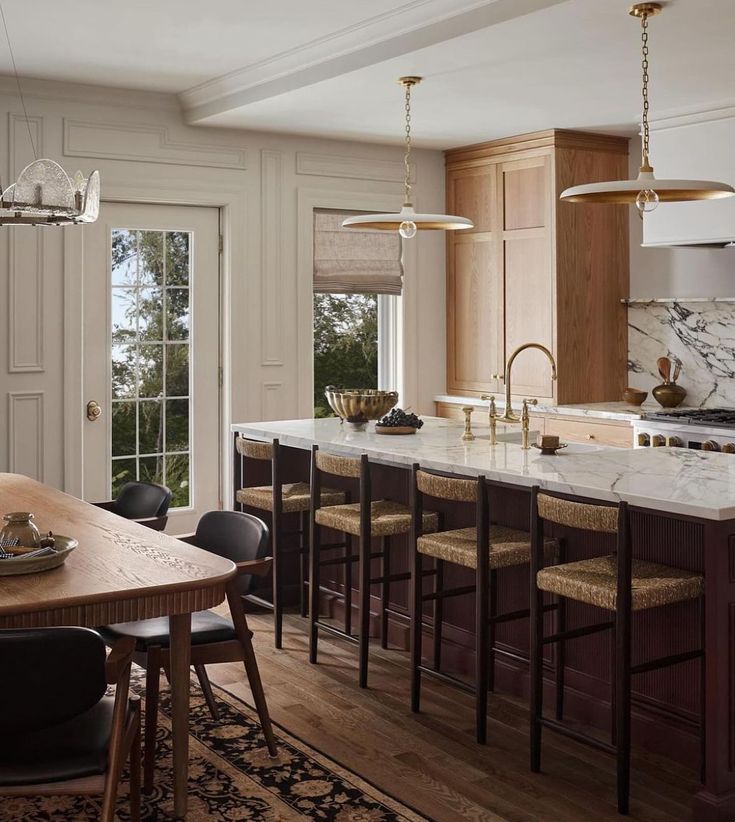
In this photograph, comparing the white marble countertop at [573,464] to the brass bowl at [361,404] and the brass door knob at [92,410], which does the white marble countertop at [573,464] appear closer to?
the brass bowl at [361,404]

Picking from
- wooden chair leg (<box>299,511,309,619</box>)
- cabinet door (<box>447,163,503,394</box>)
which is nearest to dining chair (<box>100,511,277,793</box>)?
wooden chair leg (<box>299,511,309,619</box>)

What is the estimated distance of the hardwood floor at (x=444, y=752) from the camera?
10.0ft

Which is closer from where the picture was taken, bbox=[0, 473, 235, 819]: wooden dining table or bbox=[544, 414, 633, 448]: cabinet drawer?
bbox=[0, 473, 235, 819]: wooden dining table

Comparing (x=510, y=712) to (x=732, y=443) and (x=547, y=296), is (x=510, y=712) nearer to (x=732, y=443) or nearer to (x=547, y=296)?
(x=732, y=443)

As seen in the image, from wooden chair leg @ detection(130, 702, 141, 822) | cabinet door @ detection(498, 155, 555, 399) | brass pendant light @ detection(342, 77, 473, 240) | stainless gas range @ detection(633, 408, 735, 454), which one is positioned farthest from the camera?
cabinet door @ detection(498, 155, 555, 399)

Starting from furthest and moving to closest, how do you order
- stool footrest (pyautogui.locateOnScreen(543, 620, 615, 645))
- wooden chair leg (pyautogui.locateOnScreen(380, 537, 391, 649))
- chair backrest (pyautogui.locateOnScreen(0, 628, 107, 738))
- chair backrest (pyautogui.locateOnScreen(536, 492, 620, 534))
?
wooden chair leg (pyautogui.locateOnScreen(380, 537, 391, 649)) < stool footrest (pyautogui.locateOnScreen(543, 620, 615, 645)) < chair backrest (pyautogui.locateOnScreen(536, 492, 620, 534)) < chair backrest (pyautogui.locateOnScreen(0, 628, 107, 738))

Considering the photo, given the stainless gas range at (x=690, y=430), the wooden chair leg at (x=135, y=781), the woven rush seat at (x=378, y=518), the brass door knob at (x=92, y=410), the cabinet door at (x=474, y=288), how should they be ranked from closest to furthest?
the wooden chair leg at (x=135, y=781)
the woven rush seat at (x=378, y=518)
the stainless gas range at (x=690, y=430)
the brass door knob at (x=92, y=410)
the cabinet door at (x=474, y=288)

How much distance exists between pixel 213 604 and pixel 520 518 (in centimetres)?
149

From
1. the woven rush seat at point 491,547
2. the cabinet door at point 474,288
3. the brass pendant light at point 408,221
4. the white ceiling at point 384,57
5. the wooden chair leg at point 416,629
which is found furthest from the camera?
the cabinet door at point 474,288

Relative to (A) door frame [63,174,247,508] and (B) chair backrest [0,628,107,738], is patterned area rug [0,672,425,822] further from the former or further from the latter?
→ (A) door frame [63,174,247,508]

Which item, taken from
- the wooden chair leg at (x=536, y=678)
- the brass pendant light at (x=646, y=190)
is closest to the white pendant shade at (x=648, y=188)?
the brass pendant light at (x=646, y=190)

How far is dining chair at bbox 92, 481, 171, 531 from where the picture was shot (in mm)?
4266

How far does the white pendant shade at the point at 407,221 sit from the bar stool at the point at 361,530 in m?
Result: 1.06

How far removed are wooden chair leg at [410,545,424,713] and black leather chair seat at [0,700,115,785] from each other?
144cm
